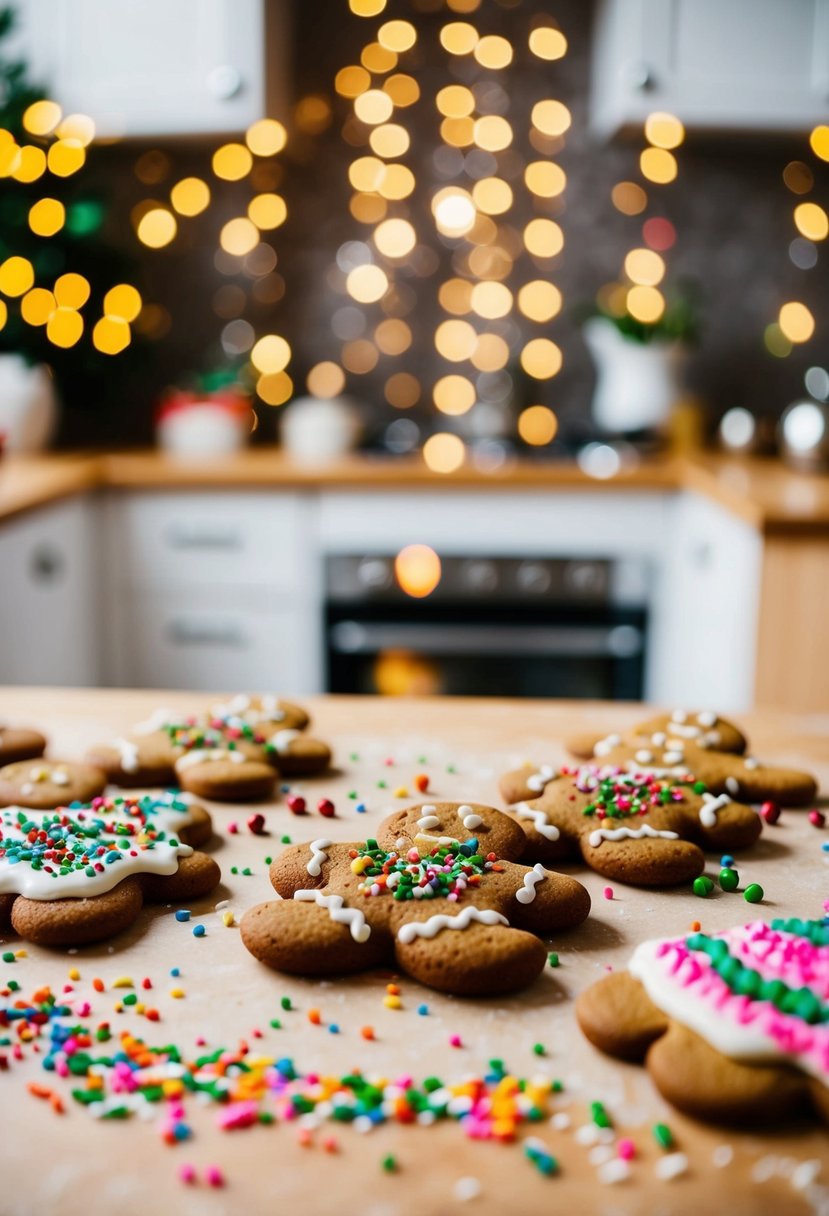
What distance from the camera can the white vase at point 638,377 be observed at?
2994mm

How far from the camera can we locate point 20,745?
1.13 m

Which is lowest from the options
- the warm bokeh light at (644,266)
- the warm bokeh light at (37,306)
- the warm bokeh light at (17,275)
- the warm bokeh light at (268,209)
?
the warm bokeh light at (37,306)

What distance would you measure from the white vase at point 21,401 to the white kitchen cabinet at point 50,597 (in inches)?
13.0

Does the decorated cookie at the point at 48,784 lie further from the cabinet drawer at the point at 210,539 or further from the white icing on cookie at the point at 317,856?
the cabinet drawer at the point at 210,539

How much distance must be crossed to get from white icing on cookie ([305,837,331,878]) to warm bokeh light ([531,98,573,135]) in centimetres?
266

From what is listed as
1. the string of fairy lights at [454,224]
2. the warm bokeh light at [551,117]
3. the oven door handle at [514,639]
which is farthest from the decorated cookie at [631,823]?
the warm bokeh light at [551,117]

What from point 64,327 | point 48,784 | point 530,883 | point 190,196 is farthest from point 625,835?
point 190,196

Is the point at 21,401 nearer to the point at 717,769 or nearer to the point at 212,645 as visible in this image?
the point at 212,645

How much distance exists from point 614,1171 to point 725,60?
2.66 m

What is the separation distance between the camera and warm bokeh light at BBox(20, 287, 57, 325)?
3.00 m

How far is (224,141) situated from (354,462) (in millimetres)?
916

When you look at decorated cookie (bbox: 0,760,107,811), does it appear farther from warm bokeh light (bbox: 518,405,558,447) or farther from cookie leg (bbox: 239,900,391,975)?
warm bokeh light (bbox: 518,405,558,447)

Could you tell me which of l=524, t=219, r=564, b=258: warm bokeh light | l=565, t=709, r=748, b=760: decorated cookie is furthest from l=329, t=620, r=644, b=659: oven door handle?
l=565, t=709, r=748, b=760: decorated cookie

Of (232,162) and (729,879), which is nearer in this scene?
(729,879)
